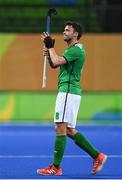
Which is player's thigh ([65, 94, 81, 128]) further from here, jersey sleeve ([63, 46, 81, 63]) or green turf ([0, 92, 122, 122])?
green turf ([0, 92, 122, 122])

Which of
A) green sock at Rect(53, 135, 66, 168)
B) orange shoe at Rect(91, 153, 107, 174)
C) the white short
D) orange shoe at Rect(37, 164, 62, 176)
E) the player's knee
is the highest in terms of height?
the white short

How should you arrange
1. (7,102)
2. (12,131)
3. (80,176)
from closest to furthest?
(80,176)
(12,131)
(7,102)

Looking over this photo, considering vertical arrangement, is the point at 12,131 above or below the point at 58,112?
below

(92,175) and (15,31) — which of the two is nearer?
(92,175)

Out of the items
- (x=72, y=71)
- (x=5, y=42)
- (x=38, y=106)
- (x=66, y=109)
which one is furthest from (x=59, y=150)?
(x=5, y=42)

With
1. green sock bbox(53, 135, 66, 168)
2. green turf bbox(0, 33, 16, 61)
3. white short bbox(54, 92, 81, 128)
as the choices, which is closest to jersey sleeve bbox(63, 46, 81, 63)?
white short bbox(54, 92, 81, 128)

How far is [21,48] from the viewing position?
1741 cm

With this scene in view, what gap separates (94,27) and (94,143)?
6.17m

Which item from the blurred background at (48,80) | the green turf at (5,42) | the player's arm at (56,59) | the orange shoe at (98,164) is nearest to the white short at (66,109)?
the player's arm at (56,59)

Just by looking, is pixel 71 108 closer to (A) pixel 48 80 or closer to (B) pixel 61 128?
(B) pixel 61 128

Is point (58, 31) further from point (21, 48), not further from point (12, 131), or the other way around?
point (12, 131)

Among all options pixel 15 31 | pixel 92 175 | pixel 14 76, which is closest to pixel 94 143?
pixel 92 175

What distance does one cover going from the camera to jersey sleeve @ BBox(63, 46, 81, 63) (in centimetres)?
938

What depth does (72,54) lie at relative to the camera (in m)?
9.40
